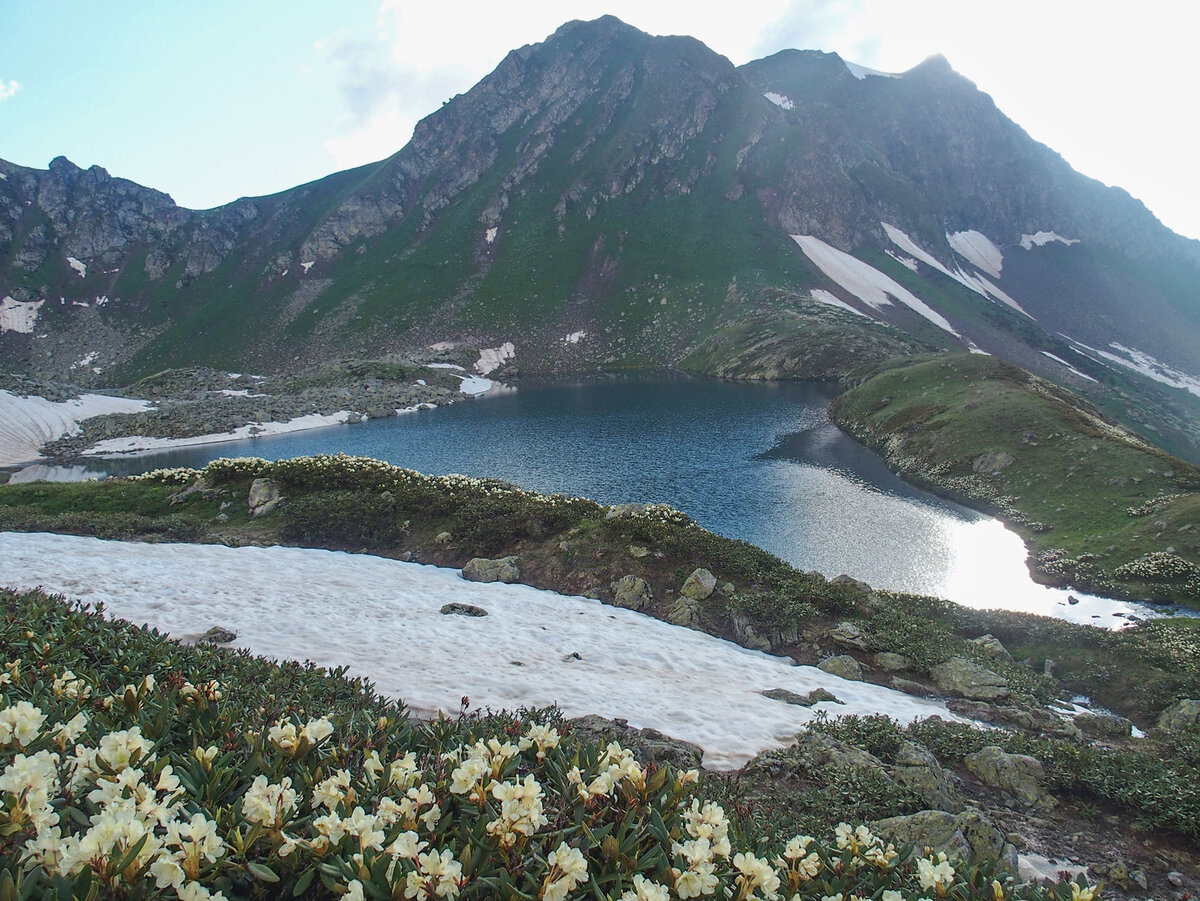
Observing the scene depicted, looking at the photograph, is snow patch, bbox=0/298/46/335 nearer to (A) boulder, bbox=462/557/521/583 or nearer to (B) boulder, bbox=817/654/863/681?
(A) boulder, bbox=462/557/521/583

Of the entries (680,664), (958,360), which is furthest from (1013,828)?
(958,360)

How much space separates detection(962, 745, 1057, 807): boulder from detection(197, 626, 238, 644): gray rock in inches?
617

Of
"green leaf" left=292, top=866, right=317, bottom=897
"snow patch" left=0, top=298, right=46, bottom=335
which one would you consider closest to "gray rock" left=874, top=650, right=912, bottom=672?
"green leaf" left=292, top=866, right=317, bottom=897

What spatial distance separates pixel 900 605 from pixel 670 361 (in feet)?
397

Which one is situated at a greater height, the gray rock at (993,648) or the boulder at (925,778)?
the boulder at (925,778)

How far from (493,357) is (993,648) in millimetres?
139901

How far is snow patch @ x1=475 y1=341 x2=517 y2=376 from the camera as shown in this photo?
145225 mm

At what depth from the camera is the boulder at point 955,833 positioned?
774cm

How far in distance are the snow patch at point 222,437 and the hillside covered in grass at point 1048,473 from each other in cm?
7414

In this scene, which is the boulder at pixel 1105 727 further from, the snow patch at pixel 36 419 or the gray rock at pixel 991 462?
the snow patch at pixel 36 419

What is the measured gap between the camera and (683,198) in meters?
187

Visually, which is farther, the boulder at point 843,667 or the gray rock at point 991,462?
the gray rock at point 991,462

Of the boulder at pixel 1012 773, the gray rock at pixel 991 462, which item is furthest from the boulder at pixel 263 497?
the gray rock at pixel 991 462

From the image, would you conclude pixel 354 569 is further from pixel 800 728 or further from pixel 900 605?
pixel 900 605
